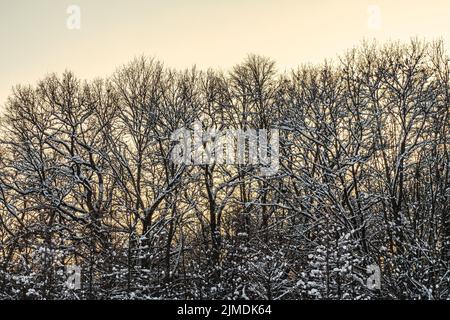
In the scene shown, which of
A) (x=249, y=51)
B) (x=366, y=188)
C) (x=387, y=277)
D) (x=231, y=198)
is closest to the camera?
(x=387, y=277)

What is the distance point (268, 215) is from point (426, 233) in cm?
945

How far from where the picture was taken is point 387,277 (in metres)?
13.8

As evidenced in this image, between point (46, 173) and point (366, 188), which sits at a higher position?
point (46, 173)

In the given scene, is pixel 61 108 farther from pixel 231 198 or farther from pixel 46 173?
pixel 231 198

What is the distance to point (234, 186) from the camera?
24156mm

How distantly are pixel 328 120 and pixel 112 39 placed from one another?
31.9 ft

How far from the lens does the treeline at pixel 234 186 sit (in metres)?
15.4

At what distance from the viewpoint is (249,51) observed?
86.0 ft

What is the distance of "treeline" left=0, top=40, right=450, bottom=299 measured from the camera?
1535cm

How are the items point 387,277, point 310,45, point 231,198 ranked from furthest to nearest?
point 231,198 → point 310,45 → point 387,277

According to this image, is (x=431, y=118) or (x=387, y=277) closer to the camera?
(x=387, y=277)

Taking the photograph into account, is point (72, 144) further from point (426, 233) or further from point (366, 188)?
point (426, 233)
